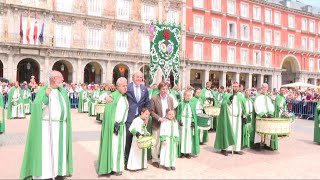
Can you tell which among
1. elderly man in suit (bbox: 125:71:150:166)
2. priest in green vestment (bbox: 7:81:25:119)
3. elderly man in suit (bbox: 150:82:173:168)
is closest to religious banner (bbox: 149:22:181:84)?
priest in green vestment (bbox: 7:81:25:119)

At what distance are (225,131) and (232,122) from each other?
0.98 feet

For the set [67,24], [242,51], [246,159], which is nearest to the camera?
[246,159]

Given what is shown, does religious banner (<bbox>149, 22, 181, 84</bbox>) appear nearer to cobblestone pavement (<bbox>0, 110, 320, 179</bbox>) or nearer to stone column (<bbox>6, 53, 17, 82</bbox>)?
cobblestone pavement (<bbox>0, 110, 320, 179</bbox>)

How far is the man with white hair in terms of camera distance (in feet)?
27.9

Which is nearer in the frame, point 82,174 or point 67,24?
point 82,174

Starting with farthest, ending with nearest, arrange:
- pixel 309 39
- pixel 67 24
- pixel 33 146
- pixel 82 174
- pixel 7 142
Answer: pixel 309 39
pixel 67 24
pixel 7 142
pixel 82 174
pixel 33 146

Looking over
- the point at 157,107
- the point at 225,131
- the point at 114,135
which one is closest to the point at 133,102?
the point at 157,107

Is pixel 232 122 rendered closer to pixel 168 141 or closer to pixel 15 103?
pixel 168 141

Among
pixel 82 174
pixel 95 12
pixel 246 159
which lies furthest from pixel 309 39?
pixel 82 174

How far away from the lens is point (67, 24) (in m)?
27.5

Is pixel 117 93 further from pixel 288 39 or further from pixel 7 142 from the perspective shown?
pixel 288 39

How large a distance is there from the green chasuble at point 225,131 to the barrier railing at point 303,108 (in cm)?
1206

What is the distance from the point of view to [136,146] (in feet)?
21.6

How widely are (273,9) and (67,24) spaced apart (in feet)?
87.8
